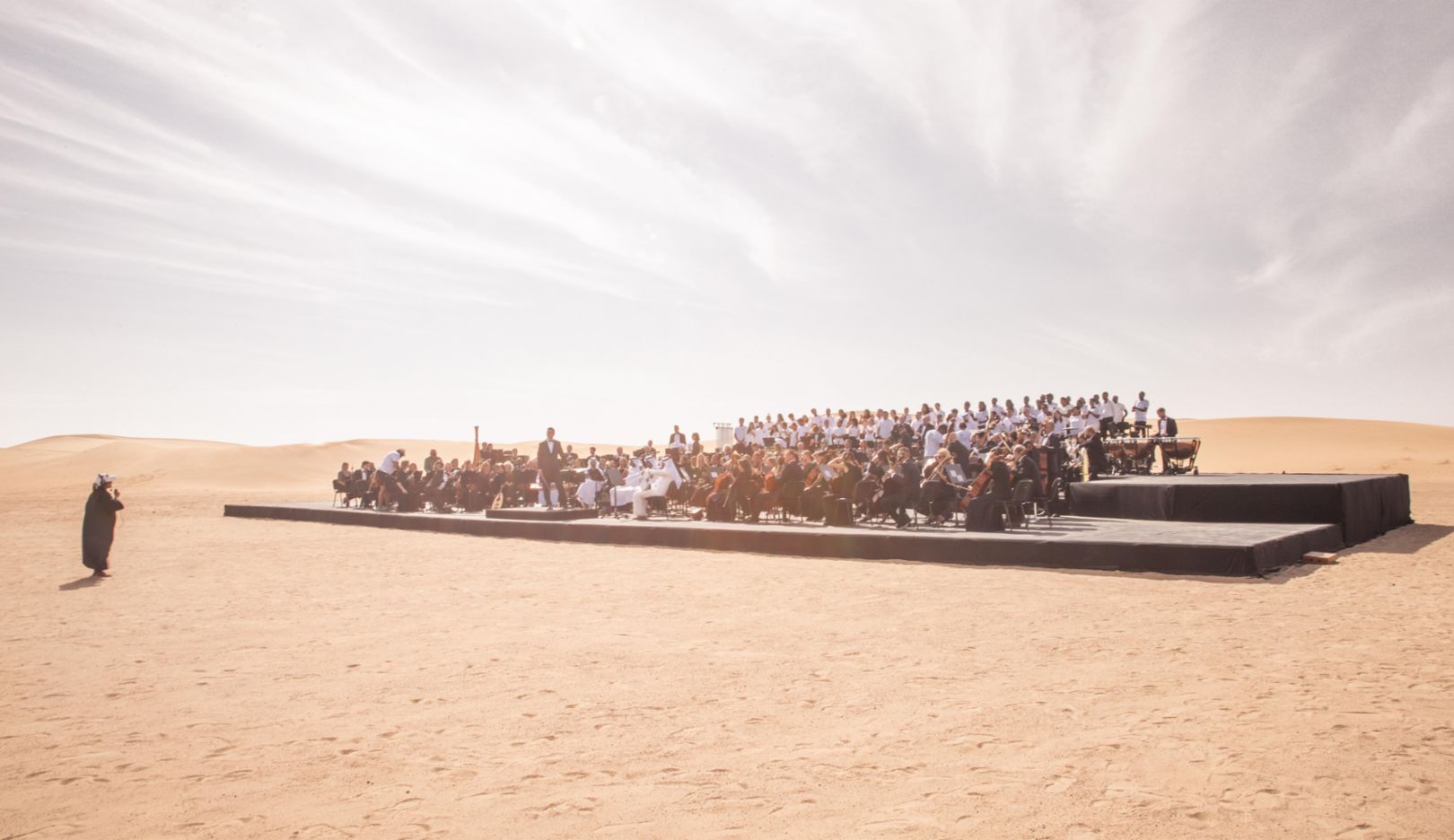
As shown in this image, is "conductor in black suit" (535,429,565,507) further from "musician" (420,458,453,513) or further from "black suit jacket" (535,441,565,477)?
"musician" (420,458,453,513)

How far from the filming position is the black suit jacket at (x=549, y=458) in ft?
65.0

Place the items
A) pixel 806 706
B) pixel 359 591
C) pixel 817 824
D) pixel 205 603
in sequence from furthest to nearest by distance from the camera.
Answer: pixel 359 591, pixel 205 603, pixel 806 706, pixel 817 824

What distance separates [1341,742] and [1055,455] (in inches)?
455

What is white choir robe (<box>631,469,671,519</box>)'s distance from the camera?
17.8m

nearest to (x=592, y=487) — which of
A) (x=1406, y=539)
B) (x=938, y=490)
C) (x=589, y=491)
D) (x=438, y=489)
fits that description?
(x=589, y=491)

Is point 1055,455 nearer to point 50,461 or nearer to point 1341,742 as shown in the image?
point 1341,742

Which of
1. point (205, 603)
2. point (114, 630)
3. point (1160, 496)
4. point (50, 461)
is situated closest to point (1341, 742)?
point (114, 630)

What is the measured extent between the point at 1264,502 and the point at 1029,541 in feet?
19.2

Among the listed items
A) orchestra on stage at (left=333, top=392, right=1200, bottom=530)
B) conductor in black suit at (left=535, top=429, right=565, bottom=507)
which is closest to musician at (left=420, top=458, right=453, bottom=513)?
orchestra on stage at (left=333, top=392, right=1200, bottom=530)

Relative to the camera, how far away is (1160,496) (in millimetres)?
15711

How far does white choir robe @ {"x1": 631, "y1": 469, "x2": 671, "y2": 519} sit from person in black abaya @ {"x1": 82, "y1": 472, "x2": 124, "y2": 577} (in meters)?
9.06

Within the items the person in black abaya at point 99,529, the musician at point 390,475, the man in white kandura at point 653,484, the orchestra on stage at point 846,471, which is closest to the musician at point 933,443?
the orchestra on stage at point 846,471

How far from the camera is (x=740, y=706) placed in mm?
5309

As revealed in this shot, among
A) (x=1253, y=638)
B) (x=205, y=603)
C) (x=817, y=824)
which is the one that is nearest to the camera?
(x=817, y=824)
